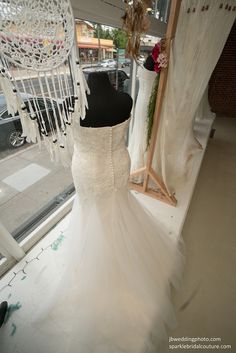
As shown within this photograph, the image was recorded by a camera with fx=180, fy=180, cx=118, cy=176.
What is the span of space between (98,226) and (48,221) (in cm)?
75

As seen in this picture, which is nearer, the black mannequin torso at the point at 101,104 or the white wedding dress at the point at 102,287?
the black mannequin torso at the point at 101,104

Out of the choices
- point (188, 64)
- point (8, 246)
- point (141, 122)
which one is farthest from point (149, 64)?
point (8, 246)

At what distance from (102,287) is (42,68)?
115cm

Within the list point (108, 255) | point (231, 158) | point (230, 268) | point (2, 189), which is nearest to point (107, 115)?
point (108, 255)

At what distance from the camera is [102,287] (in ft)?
3.58

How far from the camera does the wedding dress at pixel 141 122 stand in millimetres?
1589

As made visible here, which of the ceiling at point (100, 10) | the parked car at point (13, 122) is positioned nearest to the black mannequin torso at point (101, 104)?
the parked car at point (13, 122)

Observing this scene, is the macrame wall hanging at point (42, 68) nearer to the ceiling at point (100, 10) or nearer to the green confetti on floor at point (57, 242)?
the ceiling at point (100, 10)

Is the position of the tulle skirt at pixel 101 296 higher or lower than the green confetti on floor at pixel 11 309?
higher

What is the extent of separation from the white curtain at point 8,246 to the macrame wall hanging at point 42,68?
81cm

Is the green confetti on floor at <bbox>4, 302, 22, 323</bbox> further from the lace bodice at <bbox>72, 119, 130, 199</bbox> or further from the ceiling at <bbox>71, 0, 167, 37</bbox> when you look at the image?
the ceiling at <bbox>71, 0, 167, 37</bbox>

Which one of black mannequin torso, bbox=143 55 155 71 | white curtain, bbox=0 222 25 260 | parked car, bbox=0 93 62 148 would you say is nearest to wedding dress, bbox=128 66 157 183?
black mannequin torso, bbox=143 55 155 71

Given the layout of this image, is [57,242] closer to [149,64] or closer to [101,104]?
[101,104]

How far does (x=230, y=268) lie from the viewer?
147cm
